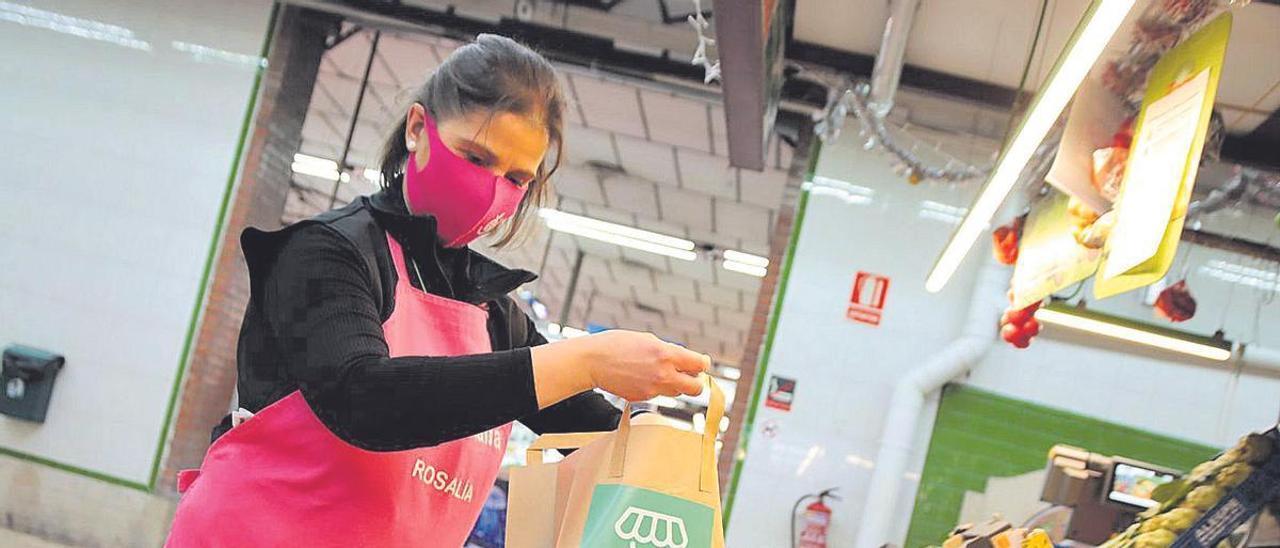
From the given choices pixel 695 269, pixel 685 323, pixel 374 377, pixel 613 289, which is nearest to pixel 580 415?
pixel 374 377

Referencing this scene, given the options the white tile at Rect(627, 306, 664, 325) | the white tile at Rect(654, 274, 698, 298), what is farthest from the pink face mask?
the white tile at Rect(627, 306, 664, 325)

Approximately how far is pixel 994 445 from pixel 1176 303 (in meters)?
1.34

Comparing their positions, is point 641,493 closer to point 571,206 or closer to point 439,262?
point 439,262

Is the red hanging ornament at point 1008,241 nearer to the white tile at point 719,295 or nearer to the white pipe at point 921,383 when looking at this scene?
the white pipe at point 921,383

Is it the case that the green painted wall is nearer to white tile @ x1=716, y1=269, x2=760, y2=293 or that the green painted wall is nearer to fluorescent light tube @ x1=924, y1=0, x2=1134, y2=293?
fluorescent light tube @ x1=924, y1=0, x2=1134, y2=293

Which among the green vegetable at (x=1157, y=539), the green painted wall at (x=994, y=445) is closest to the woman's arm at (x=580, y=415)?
the green vegetable at (x=1157, y=539)

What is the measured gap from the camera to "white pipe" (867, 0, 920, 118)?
5941 mm

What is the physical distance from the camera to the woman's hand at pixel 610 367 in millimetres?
1179

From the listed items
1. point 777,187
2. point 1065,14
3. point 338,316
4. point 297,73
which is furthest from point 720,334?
point 338,316

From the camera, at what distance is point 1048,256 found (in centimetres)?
530

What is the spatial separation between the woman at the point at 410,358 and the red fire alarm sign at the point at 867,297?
590cm

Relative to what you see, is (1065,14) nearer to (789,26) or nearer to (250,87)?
(789,26)

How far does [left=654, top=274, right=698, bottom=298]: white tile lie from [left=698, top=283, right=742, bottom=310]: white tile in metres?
0.12

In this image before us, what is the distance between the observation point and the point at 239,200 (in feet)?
25.8
